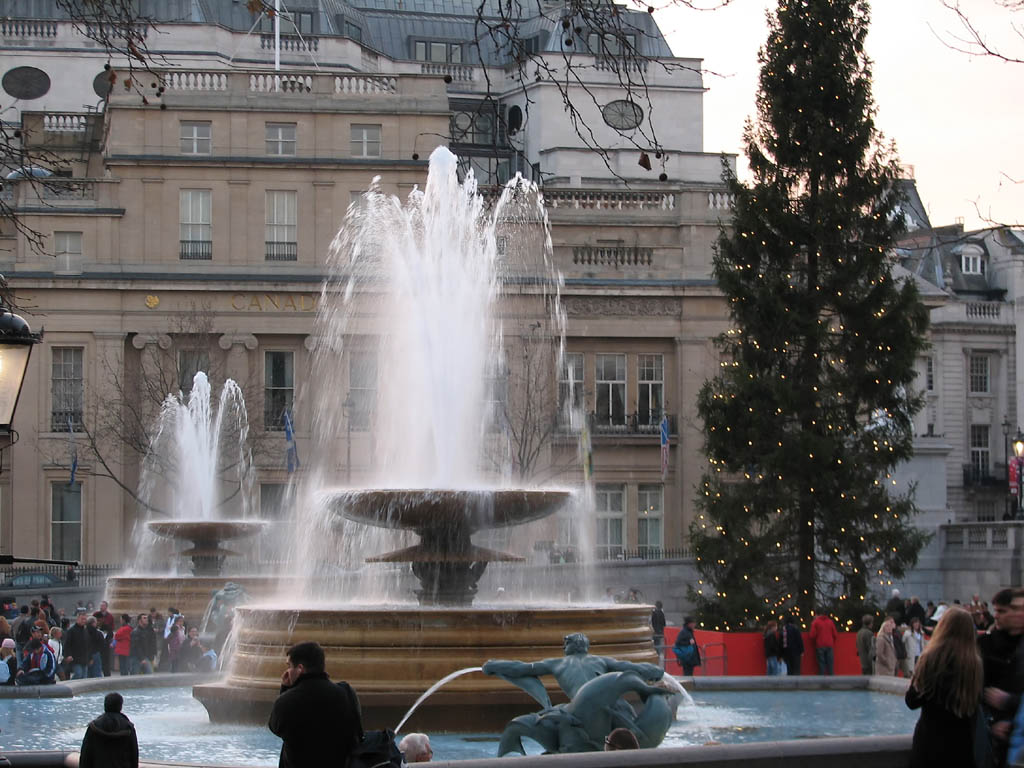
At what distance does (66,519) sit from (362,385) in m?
8.82

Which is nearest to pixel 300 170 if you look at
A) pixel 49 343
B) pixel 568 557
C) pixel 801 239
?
pixel 49 343

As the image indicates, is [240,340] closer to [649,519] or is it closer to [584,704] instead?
[649,519]

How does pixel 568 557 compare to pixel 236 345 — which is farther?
pixel 236 345

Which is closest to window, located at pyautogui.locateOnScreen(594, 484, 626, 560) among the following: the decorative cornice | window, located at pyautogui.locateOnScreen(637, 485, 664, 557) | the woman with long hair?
window, located at pyautogui.locateOnScreen(637, 485, 664, 557)

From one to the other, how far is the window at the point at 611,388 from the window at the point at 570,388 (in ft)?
2.21

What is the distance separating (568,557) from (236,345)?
1368 cm

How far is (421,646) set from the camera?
15.3m

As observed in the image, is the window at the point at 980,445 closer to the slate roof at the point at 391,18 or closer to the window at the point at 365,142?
the slate roof at the point at 391,18

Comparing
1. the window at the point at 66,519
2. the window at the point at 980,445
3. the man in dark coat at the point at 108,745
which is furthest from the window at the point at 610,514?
the man in dark coat at the point at 108,745

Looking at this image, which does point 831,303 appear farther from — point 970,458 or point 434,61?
point 970,458

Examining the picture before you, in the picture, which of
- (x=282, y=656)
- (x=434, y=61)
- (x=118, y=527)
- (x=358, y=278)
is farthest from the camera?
(x=434, y=61)

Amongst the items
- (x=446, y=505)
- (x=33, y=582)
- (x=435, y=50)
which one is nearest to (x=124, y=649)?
(x=446, y=505)

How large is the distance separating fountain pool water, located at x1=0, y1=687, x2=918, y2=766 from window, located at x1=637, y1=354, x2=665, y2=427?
35.5 m

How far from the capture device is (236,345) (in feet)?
175
